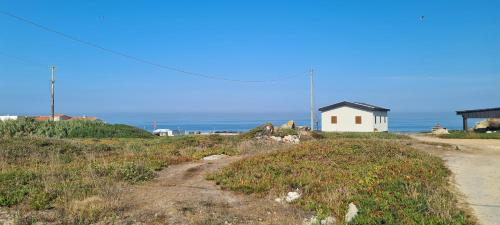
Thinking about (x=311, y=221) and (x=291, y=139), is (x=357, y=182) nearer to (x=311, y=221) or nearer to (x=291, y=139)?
(x=311, y=221)

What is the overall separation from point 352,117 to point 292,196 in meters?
38.2

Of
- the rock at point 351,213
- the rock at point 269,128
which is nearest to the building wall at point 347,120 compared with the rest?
the rock at point 269,128

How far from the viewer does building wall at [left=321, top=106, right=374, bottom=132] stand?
152ft

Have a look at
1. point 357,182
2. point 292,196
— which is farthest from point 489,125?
point 292,196

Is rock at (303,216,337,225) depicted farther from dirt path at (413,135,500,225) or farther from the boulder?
the boulder

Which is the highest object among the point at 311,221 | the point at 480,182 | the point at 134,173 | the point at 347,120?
the point at 347,120

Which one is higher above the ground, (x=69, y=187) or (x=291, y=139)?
(x=291, y=139)

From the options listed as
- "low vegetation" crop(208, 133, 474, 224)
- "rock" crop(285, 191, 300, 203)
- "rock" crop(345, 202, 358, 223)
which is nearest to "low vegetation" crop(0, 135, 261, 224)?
"low vegetation" crop(208, 133, 474, 224)

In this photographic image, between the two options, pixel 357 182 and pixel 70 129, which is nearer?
pixel 357 182

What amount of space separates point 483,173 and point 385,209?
7.56 meters

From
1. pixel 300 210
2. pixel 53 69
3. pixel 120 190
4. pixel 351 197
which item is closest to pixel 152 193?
pixel 120 190

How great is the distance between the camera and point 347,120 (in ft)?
155

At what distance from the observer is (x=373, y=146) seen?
17.6 meters

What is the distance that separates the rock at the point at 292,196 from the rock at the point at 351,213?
1.46m
